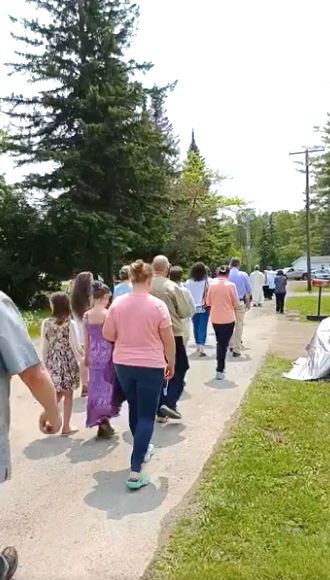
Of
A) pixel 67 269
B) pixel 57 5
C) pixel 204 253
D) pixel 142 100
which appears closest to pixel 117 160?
pixel 142 100

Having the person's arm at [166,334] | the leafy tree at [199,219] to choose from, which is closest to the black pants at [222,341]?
the person's arm at [166,334]

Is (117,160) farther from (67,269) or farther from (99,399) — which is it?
(99,399)

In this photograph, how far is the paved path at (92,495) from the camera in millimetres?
3549

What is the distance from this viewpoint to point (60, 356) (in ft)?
20.4

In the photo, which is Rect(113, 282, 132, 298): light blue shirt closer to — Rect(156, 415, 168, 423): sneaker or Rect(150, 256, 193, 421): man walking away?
Rect(150, 256, 193, 421): man walking away

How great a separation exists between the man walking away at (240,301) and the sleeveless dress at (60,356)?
5.26 meters

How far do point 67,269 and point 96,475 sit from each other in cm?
2300

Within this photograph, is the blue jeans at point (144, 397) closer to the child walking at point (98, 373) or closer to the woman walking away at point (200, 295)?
the child walking at point (98, 373)

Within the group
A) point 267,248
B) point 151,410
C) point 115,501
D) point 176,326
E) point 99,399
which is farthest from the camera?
point 267,248

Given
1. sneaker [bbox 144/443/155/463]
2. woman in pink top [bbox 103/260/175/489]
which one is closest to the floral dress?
sneaker [bbox 144/443/155/463]

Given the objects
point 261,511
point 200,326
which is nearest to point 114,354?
point 261,511

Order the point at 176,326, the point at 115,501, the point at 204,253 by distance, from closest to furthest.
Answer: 1. the point at 115,501
2. the point at 176,326
3. the point at 204,253

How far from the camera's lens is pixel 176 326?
6477 millimetres

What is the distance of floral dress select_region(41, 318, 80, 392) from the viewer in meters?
6.20
